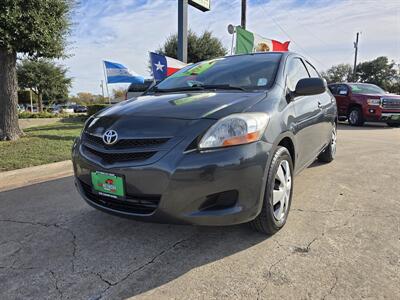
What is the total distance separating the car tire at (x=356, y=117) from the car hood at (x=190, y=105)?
446 inches

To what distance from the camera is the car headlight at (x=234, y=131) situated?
2.35 metres

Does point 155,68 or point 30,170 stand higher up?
point 155,68

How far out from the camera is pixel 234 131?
2.40m

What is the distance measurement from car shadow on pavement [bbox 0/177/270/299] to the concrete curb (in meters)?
1.29

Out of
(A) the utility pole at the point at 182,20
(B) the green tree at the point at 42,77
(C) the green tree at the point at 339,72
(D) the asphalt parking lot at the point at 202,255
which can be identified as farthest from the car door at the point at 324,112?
(C) the green tree at the point at 339,72

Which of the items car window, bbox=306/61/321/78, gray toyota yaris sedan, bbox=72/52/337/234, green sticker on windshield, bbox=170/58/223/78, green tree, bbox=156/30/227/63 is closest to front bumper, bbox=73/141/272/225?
gray toyota yaris sedan, bbox=72/52/337/234

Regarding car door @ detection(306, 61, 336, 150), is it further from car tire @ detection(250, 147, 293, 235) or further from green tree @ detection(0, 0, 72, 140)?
green tree @ detection(0, 0, 72, 140)

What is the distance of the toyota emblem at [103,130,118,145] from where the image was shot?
2.54 metres

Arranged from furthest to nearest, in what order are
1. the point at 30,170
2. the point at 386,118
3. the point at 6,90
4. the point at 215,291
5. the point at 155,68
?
the point at 386,118
the point at 155,68
the point at 6,90
the point at 30,170
the point at 215,291

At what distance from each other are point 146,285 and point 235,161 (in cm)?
98

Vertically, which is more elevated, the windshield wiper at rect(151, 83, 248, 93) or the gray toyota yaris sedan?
the windshield wiper at rect(151, 83, 248, 93)

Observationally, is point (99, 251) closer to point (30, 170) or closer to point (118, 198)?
point (118, 198)

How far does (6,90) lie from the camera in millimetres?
7352

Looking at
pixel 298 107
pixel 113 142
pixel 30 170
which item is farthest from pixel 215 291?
pixel 30 170
